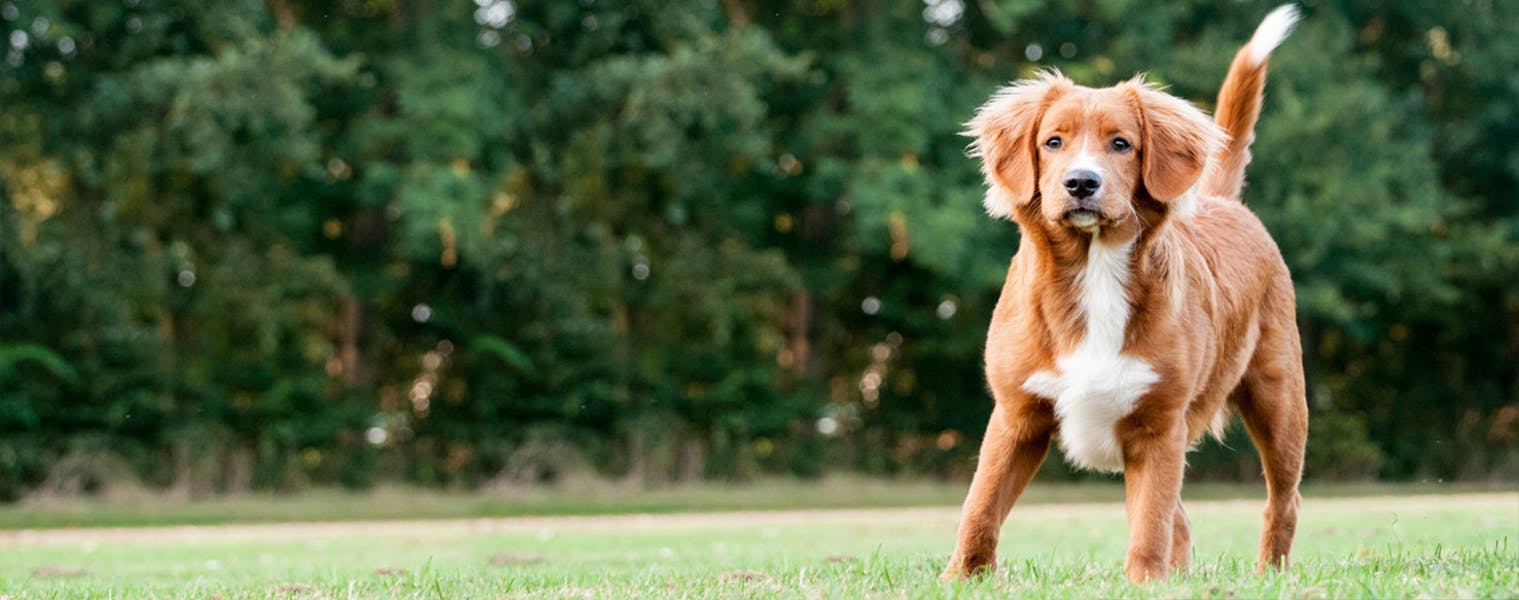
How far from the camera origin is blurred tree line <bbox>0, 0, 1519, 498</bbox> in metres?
16.4

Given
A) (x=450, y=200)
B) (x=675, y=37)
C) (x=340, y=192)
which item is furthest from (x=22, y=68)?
(x=675, y=37)

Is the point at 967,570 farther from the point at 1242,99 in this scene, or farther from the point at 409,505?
the point at 409,505

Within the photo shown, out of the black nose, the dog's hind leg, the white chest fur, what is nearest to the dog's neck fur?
A: the white chest fur

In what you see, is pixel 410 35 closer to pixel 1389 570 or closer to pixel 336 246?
pixel 336 246

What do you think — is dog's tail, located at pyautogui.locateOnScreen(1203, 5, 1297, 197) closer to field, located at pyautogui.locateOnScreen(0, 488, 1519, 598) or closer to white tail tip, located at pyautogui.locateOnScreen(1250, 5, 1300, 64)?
white tail tip, located at pyautogui.locateOnScreen(1250, 5, 1300, 64)

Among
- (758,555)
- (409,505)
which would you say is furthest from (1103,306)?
(409,505)

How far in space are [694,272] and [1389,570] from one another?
506 inches

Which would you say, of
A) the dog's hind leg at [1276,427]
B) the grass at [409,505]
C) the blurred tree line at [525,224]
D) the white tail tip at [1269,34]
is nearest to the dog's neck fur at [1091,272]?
the dog's hind leg at [1276,427]

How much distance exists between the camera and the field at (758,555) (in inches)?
215

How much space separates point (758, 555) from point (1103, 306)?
4.69 m

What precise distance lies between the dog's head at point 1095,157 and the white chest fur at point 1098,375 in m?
0.16

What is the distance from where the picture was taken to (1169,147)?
5.77 m

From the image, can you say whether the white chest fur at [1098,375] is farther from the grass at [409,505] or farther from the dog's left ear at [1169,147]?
the grass at [409,505]

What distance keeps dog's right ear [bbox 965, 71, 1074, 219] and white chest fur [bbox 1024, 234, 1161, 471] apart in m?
0.34
